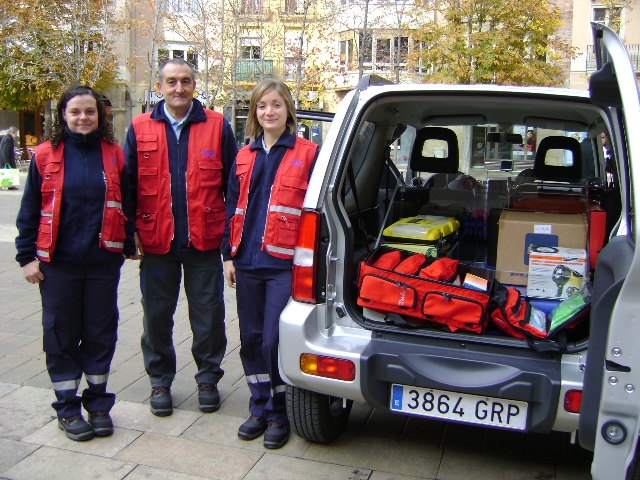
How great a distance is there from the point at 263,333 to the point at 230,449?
599 mm

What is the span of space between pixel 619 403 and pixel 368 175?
2364 millimetres

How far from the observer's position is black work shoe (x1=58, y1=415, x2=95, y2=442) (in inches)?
143

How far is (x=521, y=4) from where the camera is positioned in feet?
63.4

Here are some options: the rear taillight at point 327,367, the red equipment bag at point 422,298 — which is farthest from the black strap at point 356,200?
the rear taillight at point 327,367

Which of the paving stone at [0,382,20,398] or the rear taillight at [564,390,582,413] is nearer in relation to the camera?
the rear taillight at [564,390,582,413]

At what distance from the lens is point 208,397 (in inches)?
161

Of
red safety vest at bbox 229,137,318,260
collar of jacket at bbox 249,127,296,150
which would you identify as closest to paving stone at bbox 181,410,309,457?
red safety vest at bbox 229,137,318,260

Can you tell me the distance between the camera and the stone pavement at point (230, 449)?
11.0 ft

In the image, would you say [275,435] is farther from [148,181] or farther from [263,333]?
[148,181]

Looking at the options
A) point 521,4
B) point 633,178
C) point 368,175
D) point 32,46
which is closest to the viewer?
point 633,178

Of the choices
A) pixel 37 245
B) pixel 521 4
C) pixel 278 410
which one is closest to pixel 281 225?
pixel 278 410

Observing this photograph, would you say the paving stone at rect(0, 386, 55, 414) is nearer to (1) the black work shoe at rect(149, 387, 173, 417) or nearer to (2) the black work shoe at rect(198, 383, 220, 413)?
(1) the black work shoe at rect(149, 387, 173, 417)

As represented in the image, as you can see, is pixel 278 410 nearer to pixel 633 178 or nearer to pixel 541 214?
pixel 541 214

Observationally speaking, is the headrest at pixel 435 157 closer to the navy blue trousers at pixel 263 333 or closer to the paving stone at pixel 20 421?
the navy blue trousers at pixel 263 333
